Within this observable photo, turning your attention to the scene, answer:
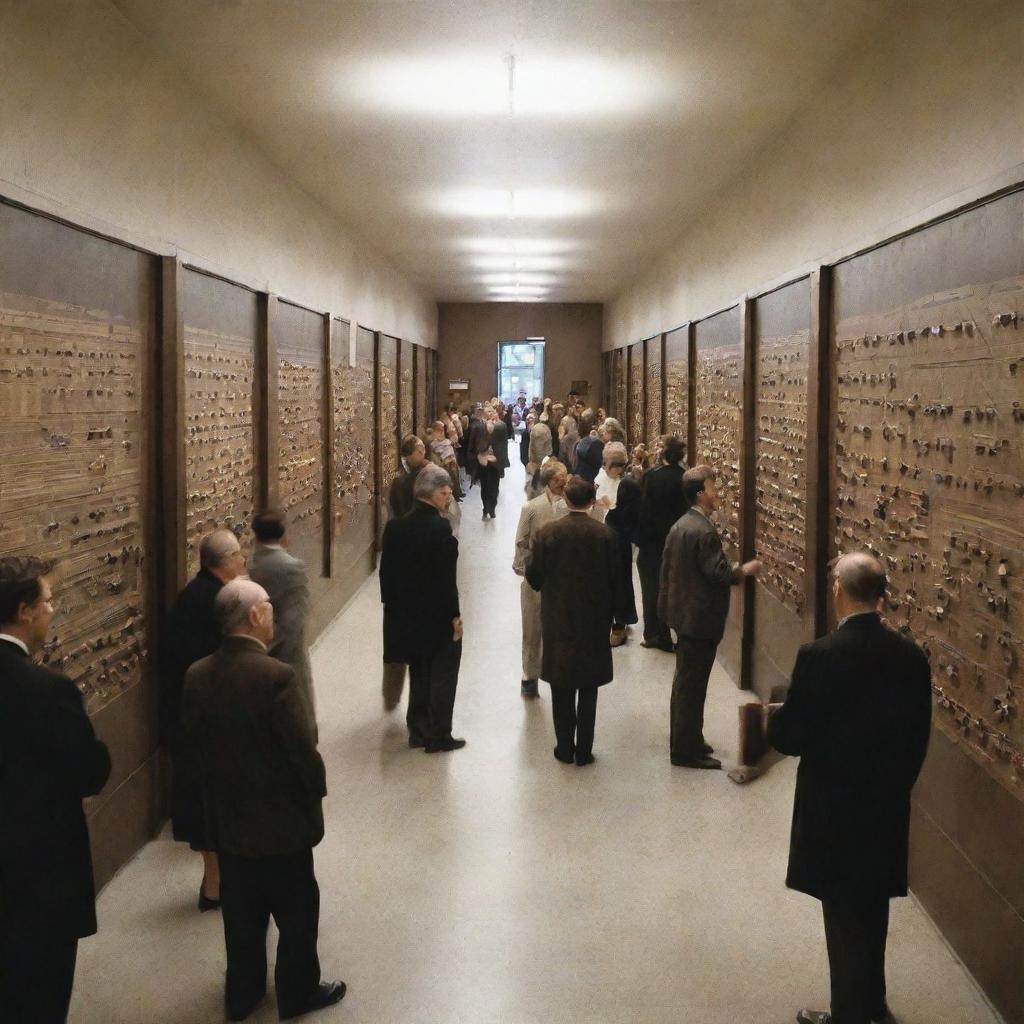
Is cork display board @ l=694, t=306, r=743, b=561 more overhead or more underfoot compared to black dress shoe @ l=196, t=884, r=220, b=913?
more overhead

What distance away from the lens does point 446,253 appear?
16.5 metres

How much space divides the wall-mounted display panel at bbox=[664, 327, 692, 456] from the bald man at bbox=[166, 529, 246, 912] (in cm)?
774

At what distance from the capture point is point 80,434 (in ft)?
17.4

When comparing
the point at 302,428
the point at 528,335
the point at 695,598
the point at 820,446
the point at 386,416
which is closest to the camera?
the point at 820,446

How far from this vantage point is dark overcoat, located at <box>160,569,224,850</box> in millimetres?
5145

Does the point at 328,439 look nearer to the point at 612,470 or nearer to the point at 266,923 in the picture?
the point at 612,470

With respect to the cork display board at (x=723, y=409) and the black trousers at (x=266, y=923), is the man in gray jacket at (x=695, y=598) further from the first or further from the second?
the black trousers at (x=266, y=923)

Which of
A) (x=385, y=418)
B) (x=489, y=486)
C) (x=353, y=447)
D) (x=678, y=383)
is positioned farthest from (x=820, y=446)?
(x=489, y=486)

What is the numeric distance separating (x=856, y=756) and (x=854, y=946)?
2.29 feet

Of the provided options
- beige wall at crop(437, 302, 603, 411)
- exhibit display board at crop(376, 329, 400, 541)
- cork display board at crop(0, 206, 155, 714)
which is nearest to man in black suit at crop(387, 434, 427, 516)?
exhibit display board at crop(376, 329, 400, 541)

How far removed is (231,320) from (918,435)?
4754 mm

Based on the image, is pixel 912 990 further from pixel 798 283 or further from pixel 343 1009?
pixel 798 283

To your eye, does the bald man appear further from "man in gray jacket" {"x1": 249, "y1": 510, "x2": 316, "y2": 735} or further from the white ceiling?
the white ceiling

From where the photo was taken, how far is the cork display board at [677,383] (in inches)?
488
